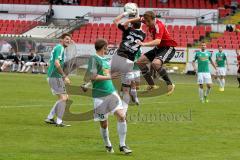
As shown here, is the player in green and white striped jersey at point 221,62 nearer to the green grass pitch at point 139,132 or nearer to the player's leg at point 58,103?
the green grass pitch at point 139,132

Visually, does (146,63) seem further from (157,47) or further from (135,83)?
(135,83)

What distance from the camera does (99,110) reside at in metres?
13.5

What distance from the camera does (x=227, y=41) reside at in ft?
172

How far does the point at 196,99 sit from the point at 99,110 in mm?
15446


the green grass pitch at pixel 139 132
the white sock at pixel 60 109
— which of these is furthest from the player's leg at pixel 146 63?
the white sock at pixel 60 109

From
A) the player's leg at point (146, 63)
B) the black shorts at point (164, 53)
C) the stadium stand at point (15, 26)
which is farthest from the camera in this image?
the stadium stand at point (15, 26)

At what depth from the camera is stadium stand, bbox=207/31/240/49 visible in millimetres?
51156

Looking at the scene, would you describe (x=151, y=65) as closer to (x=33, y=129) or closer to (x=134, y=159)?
(x=33, y=129)

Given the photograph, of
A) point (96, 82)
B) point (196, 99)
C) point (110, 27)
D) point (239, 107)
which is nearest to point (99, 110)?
point (96, 82)

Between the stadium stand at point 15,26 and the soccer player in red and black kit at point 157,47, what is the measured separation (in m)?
40.5

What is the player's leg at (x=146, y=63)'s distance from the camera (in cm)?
1888

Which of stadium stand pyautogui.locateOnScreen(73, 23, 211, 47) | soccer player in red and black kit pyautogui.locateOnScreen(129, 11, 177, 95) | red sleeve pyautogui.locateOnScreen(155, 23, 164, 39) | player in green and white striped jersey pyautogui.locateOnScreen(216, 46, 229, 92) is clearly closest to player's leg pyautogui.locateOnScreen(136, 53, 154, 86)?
soccer player in red and black kit pyautogui.locateOnScreen(129, 11, 177, 95)

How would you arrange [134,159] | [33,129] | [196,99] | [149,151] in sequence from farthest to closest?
1. [196,99]
2. [33,129]
3. [149,151]
4. [134,159]

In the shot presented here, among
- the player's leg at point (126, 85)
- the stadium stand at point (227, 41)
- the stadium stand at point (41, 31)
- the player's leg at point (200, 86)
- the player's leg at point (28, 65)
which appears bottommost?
the player's leg at point (28, 65)
